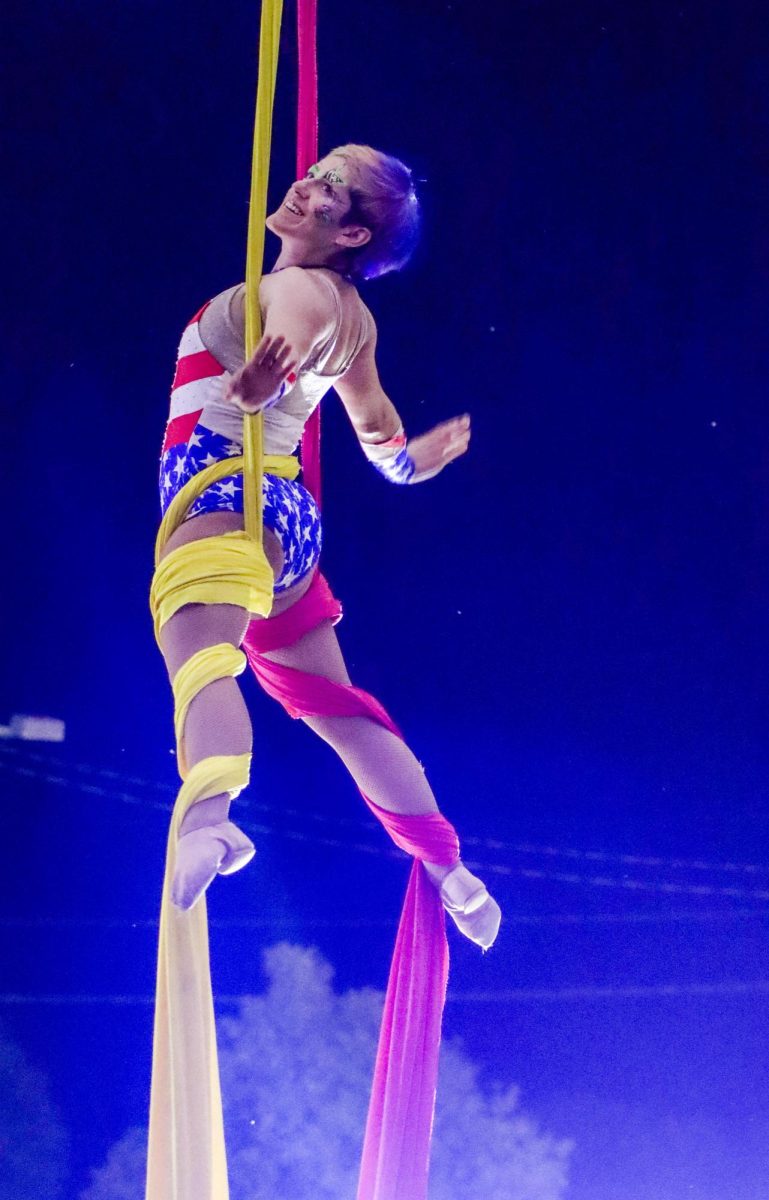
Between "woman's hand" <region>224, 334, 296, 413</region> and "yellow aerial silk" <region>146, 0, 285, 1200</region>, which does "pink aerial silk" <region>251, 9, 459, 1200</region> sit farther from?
"woman's hand" <region>224, 334, 296, 413</region>

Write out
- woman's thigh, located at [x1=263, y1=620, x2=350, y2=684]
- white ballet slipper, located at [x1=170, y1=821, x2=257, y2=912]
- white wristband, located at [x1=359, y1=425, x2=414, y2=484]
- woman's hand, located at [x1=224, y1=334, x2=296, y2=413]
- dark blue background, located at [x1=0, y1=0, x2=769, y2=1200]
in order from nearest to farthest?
white ballet slipper, located at [x1=170, y1=821, x2=257, y2=912]
woman's hand, located at [x1=224, y1=334, x2=296, y2=413]
woman's thigh, located at [x1=263, y1=620, x2=350, y2=684]
white wristband, located at [x1=359, y1=425, x2=414, y2=484]
dark blue background, located at [x1=0, y1=0, x2=769, y2=1200]

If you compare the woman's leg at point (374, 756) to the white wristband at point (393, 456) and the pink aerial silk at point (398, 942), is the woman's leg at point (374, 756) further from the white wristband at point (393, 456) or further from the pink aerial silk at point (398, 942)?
the white wristband at point (393, 456)

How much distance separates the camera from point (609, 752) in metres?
2.73

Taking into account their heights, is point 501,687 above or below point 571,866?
above

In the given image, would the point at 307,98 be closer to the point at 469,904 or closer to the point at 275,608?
the point at 275,608

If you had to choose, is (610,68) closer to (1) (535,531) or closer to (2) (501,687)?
(1) (535,531)

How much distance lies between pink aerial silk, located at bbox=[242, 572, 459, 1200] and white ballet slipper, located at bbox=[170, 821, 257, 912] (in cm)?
39

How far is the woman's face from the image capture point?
1.88m

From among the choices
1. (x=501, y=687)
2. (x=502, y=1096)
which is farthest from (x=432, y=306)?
(x=502, y=1096)

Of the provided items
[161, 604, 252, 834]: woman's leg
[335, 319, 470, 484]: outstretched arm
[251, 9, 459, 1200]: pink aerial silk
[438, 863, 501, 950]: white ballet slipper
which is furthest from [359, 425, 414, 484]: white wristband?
[438, 863, 501, 950]: white ballet slipper

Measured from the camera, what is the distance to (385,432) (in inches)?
81.6

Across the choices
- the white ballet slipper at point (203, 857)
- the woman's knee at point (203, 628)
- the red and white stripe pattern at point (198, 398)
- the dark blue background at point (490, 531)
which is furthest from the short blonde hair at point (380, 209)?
the white ballet slipper at point (203, 857)

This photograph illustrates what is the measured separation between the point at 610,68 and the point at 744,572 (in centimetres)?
111

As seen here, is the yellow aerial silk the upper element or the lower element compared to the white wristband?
lower
